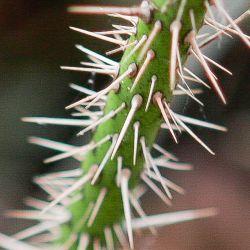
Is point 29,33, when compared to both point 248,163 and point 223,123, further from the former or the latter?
point 248,163

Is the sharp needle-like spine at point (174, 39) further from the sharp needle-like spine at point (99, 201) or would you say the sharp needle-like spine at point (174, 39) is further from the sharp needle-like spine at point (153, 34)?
the sharp needle-like spine at point (99, 201)

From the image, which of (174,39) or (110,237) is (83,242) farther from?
(174,39)

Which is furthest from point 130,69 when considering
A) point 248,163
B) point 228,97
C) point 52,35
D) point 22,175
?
point 248,163

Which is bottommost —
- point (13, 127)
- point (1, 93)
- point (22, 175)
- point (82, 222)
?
point (22, 175)

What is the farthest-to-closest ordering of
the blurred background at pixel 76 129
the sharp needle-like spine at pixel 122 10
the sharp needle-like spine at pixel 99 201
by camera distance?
the blurred background at pixel 76 129 < the sharp needle-like spine at pixel 99 201 < the sharp needle-like spine at pixel 122 10

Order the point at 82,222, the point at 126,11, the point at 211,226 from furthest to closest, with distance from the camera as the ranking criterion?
1. the point at 211,226
2. the point at 82,222
3. the point at 126,11

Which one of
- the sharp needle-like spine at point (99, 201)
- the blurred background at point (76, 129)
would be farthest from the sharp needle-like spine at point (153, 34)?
the blurred background at point (76, 129)
